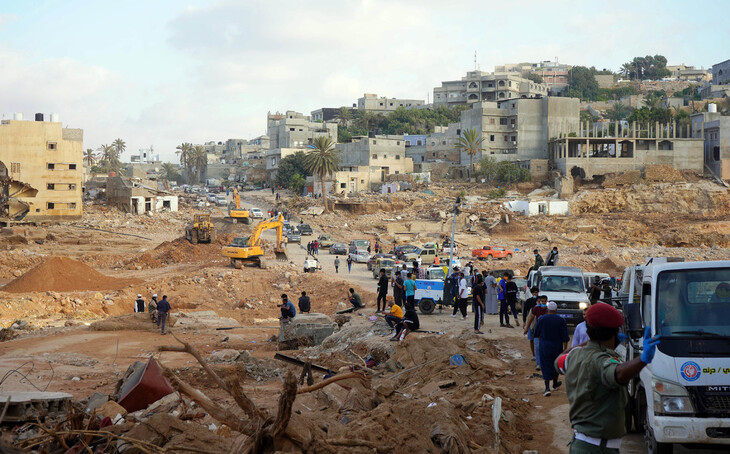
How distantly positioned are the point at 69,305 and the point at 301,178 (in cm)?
6669

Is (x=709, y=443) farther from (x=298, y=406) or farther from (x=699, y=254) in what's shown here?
(x=699, y=254)

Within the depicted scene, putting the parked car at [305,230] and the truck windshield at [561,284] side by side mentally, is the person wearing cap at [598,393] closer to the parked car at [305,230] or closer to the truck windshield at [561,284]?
the truck windshield at [561,284]

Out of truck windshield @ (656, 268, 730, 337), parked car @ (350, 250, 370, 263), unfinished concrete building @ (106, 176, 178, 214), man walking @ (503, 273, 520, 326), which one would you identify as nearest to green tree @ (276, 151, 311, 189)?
unfinished concrete building @ (106, 176, 178, 214)

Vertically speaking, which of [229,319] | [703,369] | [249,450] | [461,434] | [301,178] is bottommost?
[229,319]

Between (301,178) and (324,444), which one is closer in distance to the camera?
(324,444)

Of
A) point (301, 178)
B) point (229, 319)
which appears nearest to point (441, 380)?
point (229, 319)

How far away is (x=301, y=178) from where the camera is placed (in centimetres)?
9350

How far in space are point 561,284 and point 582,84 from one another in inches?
5797

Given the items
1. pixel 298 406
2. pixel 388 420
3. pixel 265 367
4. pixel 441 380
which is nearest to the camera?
pixel 388 420

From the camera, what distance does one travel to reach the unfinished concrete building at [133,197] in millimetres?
77219

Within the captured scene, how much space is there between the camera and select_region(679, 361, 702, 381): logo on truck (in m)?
6.17

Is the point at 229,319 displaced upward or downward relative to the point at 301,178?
downward

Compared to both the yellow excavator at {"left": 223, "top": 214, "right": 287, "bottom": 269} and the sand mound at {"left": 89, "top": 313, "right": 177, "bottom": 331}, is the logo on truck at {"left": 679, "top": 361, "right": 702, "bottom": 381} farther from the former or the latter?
the yellow excavator at {"left": 223, "top": 214, "right": 287, "bottom": 269}

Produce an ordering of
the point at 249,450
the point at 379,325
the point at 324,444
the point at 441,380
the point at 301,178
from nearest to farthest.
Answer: the point at 249,450 < the point at 324,444 < the point at 441,380 < the point at 379,325 < the point at 301,178
